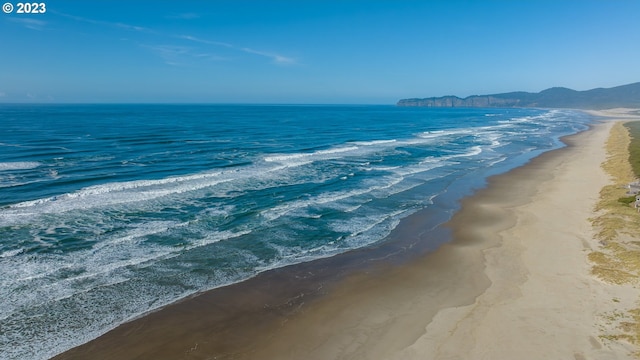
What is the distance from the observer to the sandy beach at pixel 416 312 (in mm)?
11188

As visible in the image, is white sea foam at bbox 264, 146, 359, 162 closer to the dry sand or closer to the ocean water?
the ocean water

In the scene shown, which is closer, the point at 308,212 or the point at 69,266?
the point at 69,266

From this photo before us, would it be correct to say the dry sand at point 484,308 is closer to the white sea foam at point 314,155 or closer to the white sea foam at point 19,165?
the white sea foam at point 314,155

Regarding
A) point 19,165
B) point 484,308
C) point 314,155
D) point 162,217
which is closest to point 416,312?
point 484,308

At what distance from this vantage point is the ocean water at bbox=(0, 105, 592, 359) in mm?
13730

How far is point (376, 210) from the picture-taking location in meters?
25.3

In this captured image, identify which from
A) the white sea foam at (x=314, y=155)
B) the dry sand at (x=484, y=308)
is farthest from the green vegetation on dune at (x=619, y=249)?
the white sea foam at (x=314, y=155)

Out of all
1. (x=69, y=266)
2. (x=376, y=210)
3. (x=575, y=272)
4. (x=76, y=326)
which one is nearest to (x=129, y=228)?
(x=69, y=266)

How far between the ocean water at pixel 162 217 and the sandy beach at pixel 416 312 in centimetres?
165

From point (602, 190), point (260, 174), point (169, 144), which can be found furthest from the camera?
point (169, 144)

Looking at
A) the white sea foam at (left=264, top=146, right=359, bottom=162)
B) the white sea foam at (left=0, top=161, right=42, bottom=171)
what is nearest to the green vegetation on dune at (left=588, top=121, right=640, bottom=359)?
the white sea foam at (left=264, top=146, right=359, bottom=162)

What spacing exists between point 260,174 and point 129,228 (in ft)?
48.3

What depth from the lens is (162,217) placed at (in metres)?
22.3

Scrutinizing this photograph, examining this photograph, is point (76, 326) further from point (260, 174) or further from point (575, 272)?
point (260, 174)
